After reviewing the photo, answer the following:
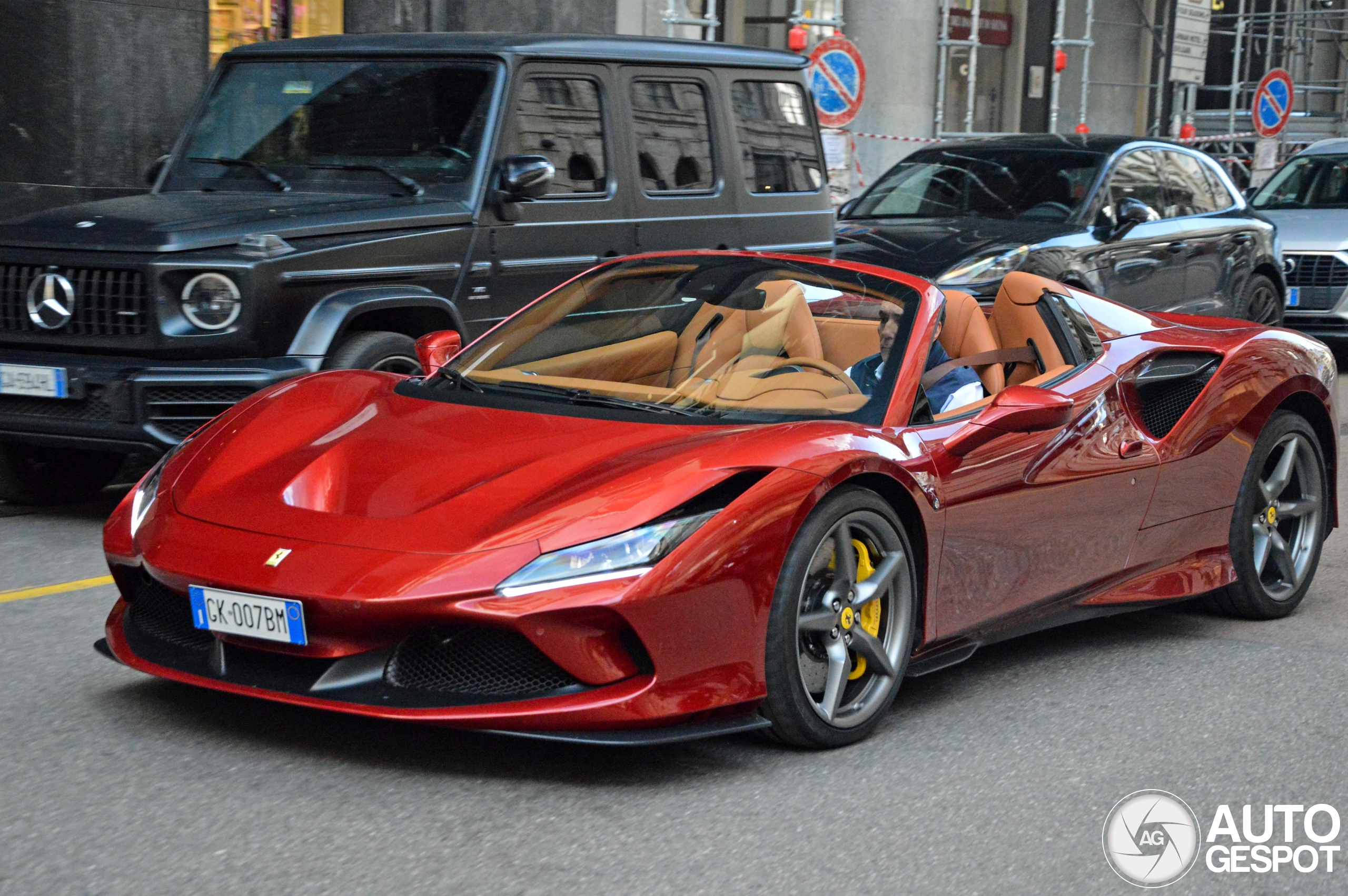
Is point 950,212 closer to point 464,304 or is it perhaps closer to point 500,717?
point 464,304

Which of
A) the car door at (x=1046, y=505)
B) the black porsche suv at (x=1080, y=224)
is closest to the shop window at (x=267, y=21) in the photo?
the black porsche suv at (x=1080, y=224)

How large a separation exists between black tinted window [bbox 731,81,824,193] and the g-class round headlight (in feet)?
10.4

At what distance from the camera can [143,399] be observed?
6523mm

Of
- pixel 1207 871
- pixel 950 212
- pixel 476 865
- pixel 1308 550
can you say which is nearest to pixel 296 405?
pixel 476 865

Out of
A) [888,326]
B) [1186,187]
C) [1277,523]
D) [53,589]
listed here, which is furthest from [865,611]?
[1186,187]

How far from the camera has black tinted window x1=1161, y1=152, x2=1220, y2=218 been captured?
11.9 m

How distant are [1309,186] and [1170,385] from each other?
432 inches

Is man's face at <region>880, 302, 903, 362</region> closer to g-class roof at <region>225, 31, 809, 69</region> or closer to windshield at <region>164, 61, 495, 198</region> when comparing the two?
windshield at <region>164, 61, 495, 198</region>

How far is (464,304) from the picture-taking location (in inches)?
292

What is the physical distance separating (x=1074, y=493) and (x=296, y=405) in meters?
2.25

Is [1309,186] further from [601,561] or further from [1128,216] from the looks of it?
[601,561]

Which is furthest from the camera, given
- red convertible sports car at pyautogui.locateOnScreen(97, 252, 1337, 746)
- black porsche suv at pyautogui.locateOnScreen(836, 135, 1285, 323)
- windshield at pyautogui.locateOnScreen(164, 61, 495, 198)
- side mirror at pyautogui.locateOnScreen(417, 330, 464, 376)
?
black porsche suv at pyautogui.locateOnScreen(836, 135, 1285, 323)

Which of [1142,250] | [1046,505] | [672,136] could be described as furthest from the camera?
[1142,250]

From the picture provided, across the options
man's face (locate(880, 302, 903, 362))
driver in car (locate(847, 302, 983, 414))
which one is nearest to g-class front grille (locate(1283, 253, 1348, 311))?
driver in car (locate(847, 302, 983, 414))
